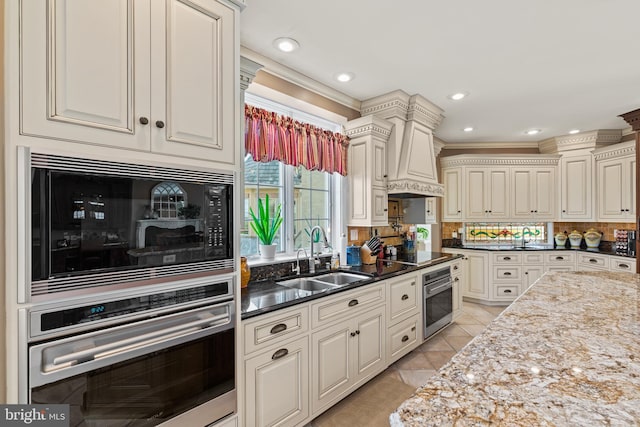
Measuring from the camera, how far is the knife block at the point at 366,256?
317 centimetres

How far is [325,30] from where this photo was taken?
2.12 meters

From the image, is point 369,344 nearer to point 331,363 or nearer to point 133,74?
point 331,363

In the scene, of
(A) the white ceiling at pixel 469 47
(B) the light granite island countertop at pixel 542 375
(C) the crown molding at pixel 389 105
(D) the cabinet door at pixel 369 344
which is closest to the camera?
(B) the light granite island countertop at pixel 542 375

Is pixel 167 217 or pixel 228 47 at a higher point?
pixel 228 47

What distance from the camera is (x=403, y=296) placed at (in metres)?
2.83

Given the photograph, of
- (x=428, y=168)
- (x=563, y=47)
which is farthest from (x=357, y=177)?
(x=563, y=47)

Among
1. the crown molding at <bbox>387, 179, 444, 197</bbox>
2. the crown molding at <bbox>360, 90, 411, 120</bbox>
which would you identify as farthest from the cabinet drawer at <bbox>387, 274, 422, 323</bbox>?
the crown molding at <bbox>360, 90, 411, 120</bbox>

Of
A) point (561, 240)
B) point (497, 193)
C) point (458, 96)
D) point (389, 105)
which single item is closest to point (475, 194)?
point (497, 193)

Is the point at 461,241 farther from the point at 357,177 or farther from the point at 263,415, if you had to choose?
the point at 263,415

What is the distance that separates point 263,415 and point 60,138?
5.30 ft

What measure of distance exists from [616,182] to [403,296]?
391 cm

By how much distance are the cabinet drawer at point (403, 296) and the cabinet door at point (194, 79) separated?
1896mm

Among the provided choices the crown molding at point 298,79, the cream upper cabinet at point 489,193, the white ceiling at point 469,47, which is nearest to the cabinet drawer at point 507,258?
the cream upper cabinet at point 489,193

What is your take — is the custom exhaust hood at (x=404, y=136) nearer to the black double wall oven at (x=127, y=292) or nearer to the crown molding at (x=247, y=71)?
the crown molding at (x=247, y=71)
